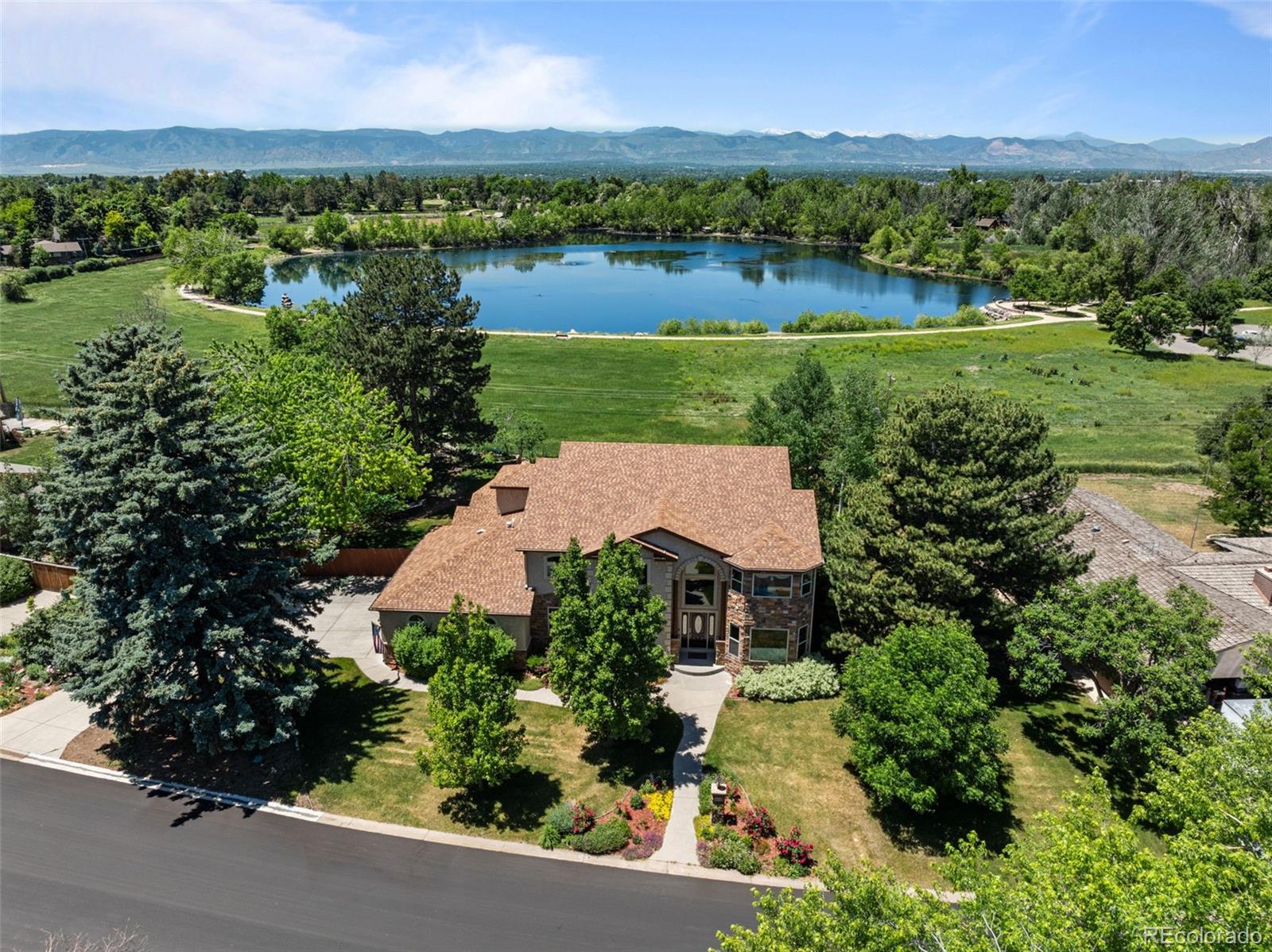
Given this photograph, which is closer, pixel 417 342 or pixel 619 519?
pixel 619 519

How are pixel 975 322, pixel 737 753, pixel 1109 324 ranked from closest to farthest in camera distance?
pixel 737 753
pixel 1109 324
pixel 975 322

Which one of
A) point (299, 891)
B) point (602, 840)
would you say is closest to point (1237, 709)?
point (602, 840)

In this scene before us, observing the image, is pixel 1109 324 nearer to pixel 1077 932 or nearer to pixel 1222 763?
pixel 1222 763

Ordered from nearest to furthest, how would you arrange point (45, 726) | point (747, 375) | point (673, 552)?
point (45, 726), point (673, 552), point (747, 375)

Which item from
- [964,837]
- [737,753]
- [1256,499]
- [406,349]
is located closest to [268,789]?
[737,753]

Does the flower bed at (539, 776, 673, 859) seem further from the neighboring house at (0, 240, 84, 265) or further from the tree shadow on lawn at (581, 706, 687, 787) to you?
the neighboring house at (0, 240, 84, 265)

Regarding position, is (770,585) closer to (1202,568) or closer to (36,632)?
(1202,568)

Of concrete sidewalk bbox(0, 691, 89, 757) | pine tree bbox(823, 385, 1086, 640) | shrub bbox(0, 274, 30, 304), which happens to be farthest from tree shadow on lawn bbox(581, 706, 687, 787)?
shrub bbox(0, 274, 30, 304)
